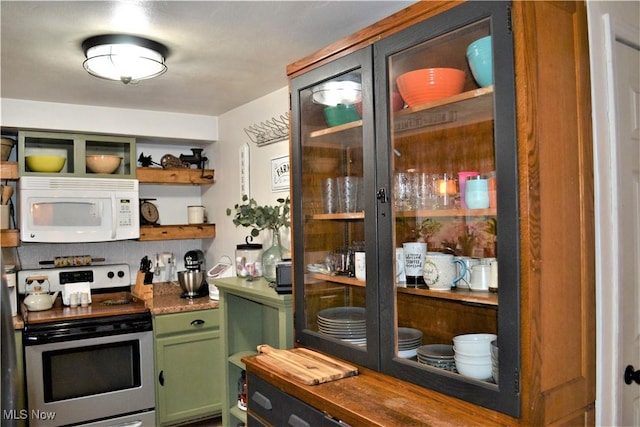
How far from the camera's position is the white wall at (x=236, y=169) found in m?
3.33

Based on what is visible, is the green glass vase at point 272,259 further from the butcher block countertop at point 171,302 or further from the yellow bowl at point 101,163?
the yellow bowl at point 101,163

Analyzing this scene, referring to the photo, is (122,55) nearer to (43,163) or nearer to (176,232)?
(43,163)

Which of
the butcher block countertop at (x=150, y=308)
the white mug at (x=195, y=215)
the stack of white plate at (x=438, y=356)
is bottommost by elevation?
the butcher block countertop at (x=150, y=308)

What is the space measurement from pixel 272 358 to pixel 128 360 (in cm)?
182

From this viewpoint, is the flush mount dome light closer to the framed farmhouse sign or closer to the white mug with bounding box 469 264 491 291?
the framed farmhouse sign

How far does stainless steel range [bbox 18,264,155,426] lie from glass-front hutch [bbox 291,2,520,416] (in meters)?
1.79

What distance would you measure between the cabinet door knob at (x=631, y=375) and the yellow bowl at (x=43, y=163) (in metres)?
3.53

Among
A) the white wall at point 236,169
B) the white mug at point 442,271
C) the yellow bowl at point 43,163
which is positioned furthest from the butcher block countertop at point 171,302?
the white mug at point 442,271

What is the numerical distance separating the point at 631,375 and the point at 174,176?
333cm

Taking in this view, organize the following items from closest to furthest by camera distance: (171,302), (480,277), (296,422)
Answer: (480,277)
(296,422)
(171,302)

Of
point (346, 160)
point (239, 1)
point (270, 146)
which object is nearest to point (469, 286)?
point (346, 160)

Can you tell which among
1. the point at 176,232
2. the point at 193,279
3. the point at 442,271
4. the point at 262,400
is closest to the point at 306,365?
the point at 262,400

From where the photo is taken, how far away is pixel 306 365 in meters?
1.87

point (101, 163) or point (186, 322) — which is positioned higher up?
point (101, 163)
